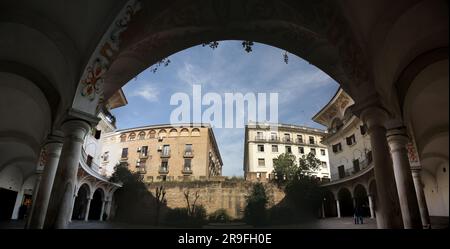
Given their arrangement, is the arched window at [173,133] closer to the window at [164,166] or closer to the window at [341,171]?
the window at [164,166]


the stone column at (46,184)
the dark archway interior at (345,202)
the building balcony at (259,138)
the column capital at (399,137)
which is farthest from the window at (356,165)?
the stone column at (46,184)

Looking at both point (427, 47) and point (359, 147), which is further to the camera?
point (359, 147)

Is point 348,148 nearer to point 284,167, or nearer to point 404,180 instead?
point 284,167

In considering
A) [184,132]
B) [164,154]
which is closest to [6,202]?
[164,154]

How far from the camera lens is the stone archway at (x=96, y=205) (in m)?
17.3

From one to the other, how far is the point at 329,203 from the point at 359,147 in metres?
4.32

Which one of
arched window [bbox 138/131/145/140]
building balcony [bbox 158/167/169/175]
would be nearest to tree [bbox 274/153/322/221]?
building balcony [bbox 158/167/169/175]

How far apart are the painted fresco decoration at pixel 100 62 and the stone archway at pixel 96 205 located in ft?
47.5

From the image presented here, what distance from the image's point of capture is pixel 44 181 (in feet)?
17.0

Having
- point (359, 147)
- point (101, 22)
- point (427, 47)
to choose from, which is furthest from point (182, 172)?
point (427, 47)

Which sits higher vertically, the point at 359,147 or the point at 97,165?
the point at 359,147
